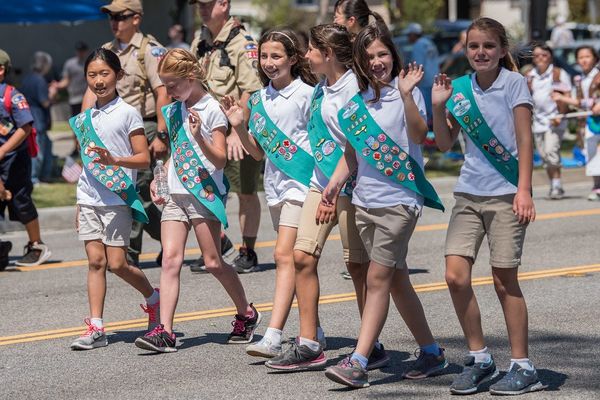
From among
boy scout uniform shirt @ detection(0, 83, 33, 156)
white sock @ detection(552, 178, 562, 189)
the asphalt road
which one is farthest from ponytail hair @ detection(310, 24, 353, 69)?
white sock @ detection(552, 178, 562, 189)

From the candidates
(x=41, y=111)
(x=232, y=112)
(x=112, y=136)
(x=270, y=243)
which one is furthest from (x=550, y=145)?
(x=232, y=112)

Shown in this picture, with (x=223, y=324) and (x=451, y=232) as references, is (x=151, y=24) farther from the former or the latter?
(x=451, y=232)

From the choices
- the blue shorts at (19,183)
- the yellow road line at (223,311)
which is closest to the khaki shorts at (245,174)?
the yellow road line at (223,311)

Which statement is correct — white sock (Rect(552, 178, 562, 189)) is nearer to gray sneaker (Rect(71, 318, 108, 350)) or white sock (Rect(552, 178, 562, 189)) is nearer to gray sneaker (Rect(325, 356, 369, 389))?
gray sneaker (Rect(71, 318, 108, 350))

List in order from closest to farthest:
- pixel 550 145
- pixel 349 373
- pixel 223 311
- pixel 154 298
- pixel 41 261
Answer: pixel 349 373, pixel 154 298, pixel 223 311, pixel 41 261, pixel 550 145

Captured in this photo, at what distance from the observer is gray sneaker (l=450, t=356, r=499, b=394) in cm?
624

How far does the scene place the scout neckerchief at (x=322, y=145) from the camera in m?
6.76

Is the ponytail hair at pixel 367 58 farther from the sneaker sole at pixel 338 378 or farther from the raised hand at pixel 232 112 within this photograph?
the sneaker sole at pixel 338 378

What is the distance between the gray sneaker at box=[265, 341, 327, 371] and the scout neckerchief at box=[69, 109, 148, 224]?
154 cm

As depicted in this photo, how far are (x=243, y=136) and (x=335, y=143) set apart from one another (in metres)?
0.66

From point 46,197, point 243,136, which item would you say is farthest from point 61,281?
point 46,197

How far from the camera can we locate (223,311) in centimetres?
878

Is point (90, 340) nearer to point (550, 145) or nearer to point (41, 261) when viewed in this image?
point (41, 261)

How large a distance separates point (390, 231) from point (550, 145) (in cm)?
940
